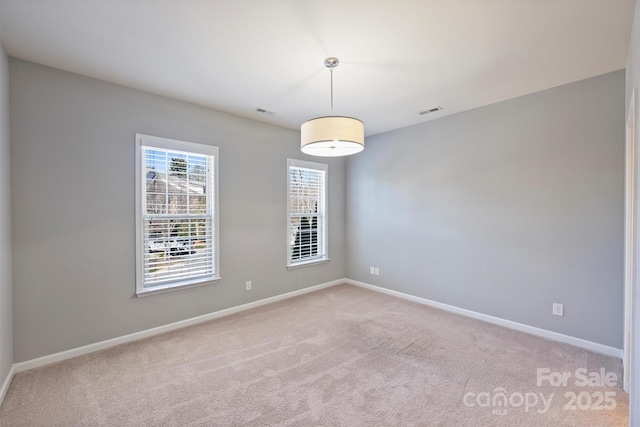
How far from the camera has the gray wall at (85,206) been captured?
8.20ft

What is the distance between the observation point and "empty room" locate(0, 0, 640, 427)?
2.01 metres

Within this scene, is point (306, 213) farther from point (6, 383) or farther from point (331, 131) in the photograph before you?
point (6, 383)

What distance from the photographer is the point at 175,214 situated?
3379 mm

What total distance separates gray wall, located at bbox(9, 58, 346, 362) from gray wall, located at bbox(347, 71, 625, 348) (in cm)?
267

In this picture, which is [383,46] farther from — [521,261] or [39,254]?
[39,254]

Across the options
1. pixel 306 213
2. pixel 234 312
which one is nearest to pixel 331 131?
pixel 306 213

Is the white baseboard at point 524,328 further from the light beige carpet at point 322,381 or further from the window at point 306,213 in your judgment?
the window at point 306,213

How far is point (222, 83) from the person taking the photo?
296 centimetres

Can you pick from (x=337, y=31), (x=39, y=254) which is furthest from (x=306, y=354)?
(x=337, y=31)

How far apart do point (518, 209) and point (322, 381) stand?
116 inches

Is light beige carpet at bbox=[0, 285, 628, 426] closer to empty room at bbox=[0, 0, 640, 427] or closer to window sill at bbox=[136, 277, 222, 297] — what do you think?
empty room at bbox=[0, 0, 640, 427]

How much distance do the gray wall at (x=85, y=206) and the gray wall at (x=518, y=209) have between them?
105 inches

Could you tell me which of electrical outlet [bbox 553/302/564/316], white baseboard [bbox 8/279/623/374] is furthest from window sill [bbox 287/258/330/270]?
electrical outlet [bbox 553/302/564/316]

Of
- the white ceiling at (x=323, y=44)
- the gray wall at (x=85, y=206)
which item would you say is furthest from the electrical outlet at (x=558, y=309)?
the gray wall at (x=85, y=206)
